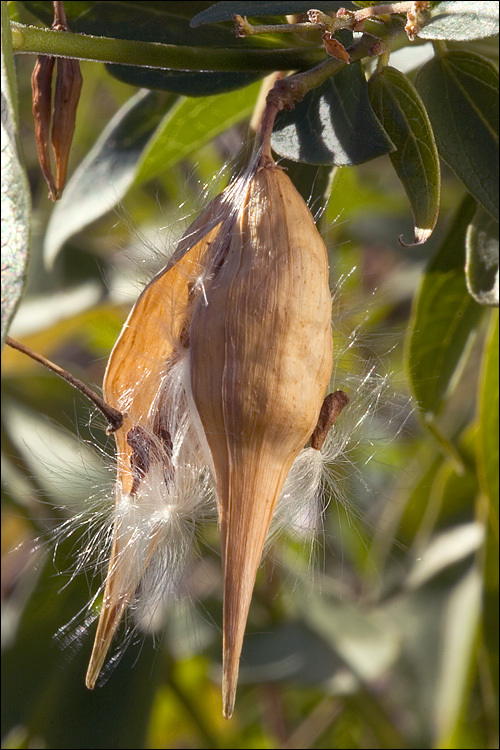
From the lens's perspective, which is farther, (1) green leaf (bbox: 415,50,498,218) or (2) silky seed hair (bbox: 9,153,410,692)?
(1) green leaf (bbox: 415,50,498,218)

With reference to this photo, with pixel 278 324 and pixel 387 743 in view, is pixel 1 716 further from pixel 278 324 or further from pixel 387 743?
pixel 278 324

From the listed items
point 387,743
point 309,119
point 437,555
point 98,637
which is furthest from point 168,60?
point 387,743

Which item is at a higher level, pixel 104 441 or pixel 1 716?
pixel 104 441

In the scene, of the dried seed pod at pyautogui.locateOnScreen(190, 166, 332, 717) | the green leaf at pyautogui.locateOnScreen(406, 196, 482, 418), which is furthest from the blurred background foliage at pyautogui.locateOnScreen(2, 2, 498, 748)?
the dried seed pod at pyautogui.locateOnScreen(190, 166, 332, 717)

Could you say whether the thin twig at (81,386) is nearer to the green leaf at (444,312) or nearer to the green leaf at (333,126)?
the green leaf at (333,126)

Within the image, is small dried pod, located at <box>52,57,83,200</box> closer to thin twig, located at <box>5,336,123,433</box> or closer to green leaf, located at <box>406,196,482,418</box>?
thin twig, located at <box>5,336,123,433</box>

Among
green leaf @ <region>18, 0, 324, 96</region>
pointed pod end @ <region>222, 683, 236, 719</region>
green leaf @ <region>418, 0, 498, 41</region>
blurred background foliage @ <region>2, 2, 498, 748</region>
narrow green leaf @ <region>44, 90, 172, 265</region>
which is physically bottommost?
blurred background foliage @ <region>2, 2, 498, 748</region>

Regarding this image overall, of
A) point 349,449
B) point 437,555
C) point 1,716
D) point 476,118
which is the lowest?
point 437,555

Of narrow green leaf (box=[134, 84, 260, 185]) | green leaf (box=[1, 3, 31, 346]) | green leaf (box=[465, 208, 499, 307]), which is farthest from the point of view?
narrow green leaf (box=[134, 84, 260, 185])
